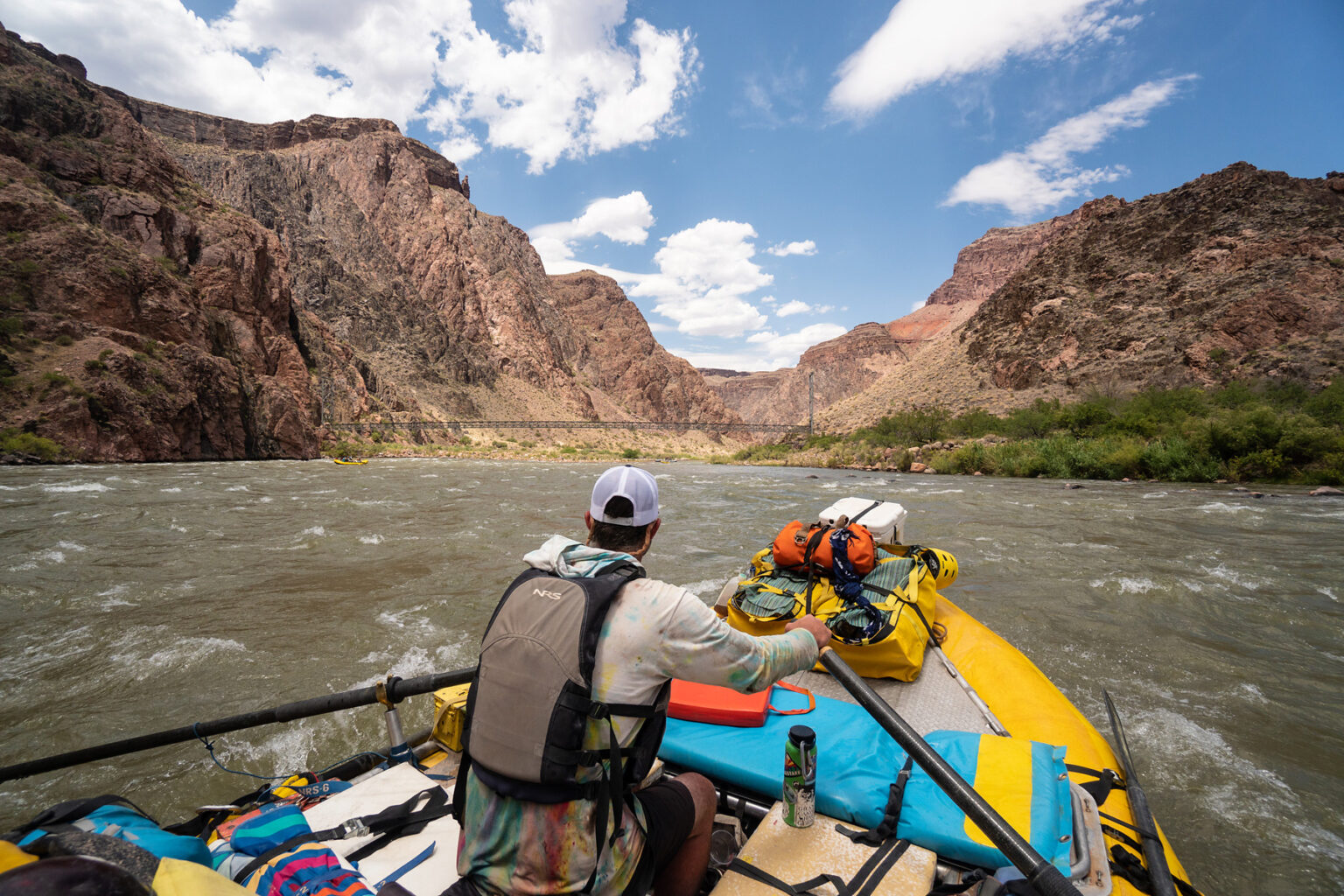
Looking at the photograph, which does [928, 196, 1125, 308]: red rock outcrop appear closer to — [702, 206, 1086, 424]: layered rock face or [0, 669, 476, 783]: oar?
[702, 206, 1086, 424]: layered rock face

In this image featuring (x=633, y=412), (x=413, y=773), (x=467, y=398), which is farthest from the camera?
(x=633, y=412)

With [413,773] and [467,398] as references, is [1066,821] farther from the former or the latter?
[467,398]

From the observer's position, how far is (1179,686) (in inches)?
179

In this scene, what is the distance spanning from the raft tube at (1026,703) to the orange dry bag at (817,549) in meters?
0.81

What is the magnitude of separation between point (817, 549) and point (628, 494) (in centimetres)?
255

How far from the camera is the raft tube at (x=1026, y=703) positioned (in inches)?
98.8

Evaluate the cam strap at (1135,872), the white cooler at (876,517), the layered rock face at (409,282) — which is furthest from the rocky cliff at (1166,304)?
the layered rock face at (409,282)

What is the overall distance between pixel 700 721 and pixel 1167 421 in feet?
91.1

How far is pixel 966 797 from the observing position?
1714 mm

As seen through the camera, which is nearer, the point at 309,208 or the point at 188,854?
the point at 188,854

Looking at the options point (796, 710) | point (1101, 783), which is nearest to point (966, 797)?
point (796, 710)

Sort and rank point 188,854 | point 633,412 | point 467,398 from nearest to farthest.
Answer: point 188,854 < point 467,398 < point 633,412

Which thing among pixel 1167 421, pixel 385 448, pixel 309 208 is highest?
pixel 309 208

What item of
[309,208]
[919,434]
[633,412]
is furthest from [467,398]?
[919,434]
